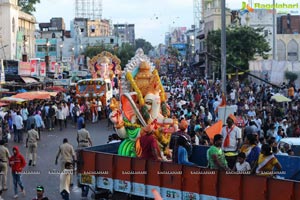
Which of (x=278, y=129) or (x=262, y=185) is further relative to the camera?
(x=278, y=129)

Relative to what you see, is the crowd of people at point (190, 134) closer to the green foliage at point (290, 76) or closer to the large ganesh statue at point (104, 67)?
the green foliage at point (290, 76)

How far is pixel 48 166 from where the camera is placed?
18.7 m

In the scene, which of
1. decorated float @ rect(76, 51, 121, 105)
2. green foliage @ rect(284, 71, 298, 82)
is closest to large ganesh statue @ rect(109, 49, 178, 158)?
decorated float @ rect(76, 51, 121, 105)

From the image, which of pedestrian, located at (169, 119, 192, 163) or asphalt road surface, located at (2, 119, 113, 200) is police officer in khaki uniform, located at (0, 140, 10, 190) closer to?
asphalt road surface, located at (2, 119, 113, 200)

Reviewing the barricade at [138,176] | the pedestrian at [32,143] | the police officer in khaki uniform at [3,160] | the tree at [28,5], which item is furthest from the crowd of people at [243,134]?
the tree at [28,5]

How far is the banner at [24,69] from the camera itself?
40906mm

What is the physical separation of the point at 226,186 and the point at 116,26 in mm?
181374

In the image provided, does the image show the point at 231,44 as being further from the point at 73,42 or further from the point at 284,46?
the point at 73,42

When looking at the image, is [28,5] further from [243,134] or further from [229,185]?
[229,185]

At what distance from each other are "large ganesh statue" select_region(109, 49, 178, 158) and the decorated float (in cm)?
1870

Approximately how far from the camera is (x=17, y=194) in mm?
14742

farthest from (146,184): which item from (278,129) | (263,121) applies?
(263,121)

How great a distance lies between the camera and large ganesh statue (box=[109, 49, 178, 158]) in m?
13.9

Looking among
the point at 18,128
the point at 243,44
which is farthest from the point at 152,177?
the point at 243,44
